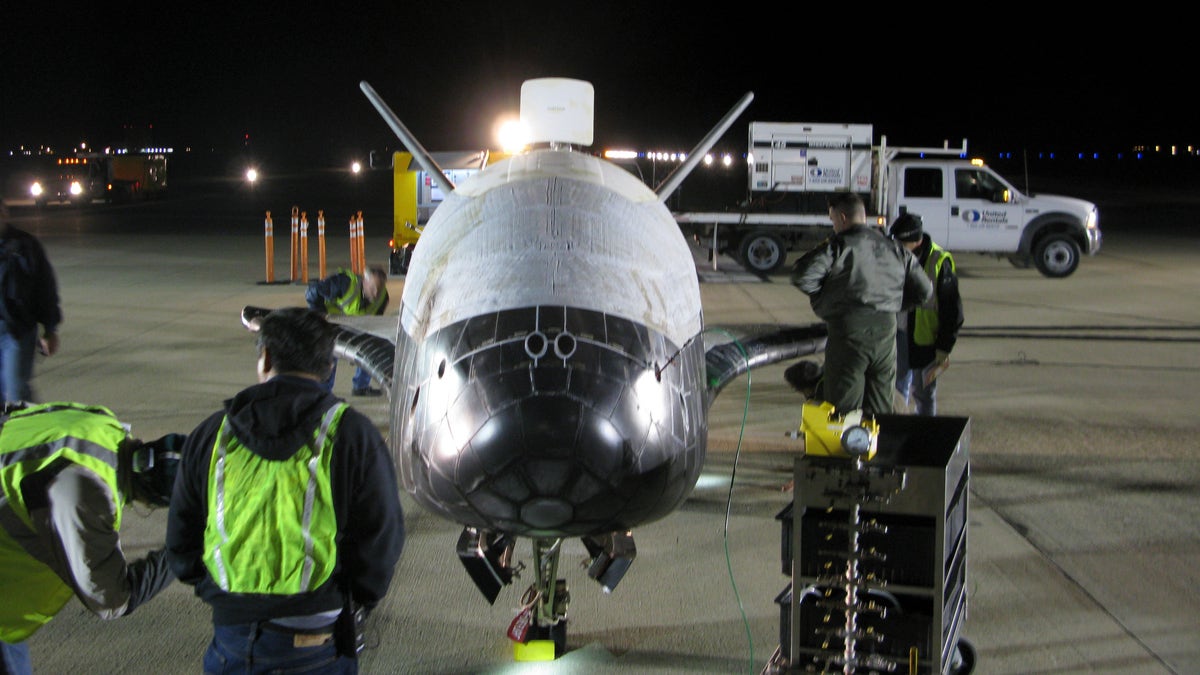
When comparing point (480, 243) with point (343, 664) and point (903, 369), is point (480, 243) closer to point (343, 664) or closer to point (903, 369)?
point (343, 664)

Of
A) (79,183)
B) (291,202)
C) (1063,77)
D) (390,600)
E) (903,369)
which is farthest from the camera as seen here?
(1063,77)

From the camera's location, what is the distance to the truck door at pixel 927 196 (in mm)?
19328

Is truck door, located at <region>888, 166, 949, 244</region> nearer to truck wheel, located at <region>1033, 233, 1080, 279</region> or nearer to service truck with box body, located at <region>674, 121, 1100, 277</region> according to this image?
service truck with box body, located at <region>674, 121, 1100, 277</region>

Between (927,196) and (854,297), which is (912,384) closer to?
(854,297)

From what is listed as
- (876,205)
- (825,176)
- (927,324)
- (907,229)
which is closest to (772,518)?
(927,324)

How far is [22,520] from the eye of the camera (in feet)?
9.74

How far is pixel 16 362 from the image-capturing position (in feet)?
23.4

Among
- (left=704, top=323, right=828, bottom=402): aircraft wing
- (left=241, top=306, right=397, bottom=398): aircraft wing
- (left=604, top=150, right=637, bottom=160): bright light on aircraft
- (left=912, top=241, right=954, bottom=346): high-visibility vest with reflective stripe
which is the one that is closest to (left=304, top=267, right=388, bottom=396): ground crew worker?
(left=241, top=306, right=397, bottom=398): aircraft wing

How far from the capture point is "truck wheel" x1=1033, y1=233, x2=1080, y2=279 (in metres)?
18.7

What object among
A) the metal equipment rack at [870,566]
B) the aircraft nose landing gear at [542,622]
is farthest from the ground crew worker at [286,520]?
the metal equipment rack at [870,566]

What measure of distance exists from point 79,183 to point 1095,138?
289 ft

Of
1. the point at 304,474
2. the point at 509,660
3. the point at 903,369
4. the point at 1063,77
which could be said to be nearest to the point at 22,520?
the point at 304,474

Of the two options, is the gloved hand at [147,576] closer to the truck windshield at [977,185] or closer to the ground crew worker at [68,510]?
the ground crew worker at [68,510]

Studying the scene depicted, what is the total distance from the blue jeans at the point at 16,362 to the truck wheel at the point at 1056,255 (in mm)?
16164
